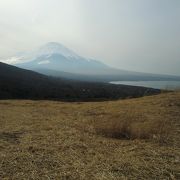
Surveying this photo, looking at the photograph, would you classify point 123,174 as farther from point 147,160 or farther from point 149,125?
point 149,125

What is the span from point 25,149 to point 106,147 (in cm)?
172

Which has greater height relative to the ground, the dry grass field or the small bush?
the small bush

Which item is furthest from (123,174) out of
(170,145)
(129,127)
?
(129,127)

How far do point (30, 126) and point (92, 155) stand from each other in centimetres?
356

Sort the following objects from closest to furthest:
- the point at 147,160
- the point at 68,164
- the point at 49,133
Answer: the point at 68,164 < the point at 147,160 < the point at 49,133

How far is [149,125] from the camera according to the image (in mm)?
8773

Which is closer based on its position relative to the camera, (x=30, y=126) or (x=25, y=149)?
(x=25, y=149)

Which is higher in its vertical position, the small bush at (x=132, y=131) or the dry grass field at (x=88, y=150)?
the small bush at (x=132, y=131)

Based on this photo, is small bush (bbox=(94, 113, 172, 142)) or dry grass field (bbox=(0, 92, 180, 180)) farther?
small bush (bbox=(94, 113, 172, 142))

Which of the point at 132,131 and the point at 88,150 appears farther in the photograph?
the point at 132,131

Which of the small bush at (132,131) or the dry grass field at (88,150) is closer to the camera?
the dry grass field at (88,150)

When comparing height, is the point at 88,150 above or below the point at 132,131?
below

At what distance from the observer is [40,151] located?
6398 millimetres

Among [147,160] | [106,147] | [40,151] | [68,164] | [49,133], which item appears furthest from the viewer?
[49,133]
